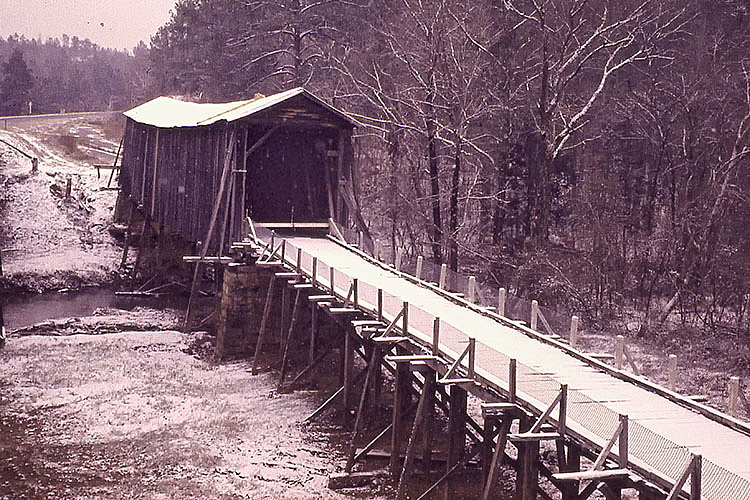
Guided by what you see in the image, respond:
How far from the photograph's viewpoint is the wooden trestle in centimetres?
1116

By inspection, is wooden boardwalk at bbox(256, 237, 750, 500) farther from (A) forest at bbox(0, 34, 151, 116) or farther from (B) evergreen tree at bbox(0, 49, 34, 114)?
(B) evergreen tree at bbox(0, 49, 34, 114)

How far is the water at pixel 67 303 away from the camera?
A: 29.7 meters

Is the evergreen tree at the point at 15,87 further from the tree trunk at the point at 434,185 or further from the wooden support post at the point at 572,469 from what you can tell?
the wooden support post at the point at 572,469

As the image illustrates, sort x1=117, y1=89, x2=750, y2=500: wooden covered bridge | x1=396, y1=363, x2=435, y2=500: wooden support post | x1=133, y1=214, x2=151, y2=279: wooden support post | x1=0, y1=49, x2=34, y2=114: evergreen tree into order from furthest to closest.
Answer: x1=0, y1=49, x2=34, y2=114: evergreen tree → x1=133, y1=214, x2=151, y2=279: wooden support post → x1=396, y1=363, x2=435, y2=500: wooden support post → x1=117, y1=89, x2=750, y2=500: wooden covered bridge

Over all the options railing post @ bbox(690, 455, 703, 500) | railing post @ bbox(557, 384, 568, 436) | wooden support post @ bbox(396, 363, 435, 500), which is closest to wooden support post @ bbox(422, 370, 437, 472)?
wooden support post @ bbox(396, 363, 435, 500)

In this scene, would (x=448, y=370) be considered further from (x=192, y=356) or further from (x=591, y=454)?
(x=192, y=356)

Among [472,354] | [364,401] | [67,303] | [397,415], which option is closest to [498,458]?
[472,354]

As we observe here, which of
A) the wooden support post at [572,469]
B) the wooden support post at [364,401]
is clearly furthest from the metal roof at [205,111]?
the wooden support post at [572,469]

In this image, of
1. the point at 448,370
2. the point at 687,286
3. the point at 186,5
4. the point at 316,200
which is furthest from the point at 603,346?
the point at 186,5

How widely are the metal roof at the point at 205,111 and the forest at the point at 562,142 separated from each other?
5.03 m

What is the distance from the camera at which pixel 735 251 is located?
2942 cm

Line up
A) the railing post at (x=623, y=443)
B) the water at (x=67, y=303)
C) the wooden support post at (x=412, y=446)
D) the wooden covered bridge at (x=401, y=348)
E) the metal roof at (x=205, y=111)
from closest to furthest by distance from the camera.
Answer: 1. the railing post at (x=623, y=443)
2. the wooden covered bridge at (x=401, y=348)
3. the wooden support post at (x=412, y=446)
4. the metal roof at (x=205, y=111)
5. the water at (x=67, y=303)

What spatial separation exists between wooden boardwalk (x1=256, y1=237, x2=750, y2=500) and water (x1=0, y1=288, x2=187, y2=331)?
13967mm

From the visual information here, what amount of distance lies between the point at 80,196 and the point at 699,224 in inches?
1136
